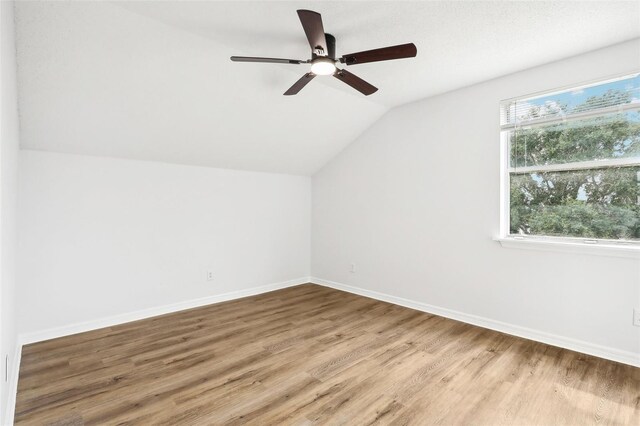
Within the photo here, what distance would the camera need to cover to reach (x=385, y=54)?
2236mm

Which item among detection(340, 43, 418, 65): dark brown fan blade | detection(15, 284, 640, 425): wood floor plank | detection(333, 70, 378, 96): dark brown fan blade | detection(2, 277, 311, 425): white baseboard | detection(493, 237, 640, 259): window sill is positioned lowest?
detection(15, 284, 640, 425): wood floor plank

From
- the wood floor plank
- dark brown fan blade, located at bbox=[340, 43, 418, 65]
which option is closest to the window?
the wood floor plank

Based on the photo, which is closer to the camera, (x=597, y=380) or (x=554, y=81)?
(x=597, y=380)

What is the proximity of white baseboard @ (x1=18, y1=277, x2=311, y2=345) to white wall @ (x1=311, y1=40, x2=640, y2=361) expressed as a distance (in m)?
1.25

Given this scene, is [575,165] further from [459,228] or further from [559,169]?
[459,228]

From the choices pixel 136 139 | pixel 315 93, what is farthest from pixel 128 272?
pixel 315 93

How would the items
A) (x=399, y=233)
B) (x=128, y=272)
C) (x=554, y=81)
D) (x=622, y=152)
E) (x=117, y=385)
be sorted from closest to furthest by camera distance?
1. (x=117, y=385)
2. (x=622, y=152)
3. (x=554, y=81)
4. (x=128, y=272)
5. (x=399, y=233)

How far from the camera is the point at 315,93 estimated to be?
3.64 meters

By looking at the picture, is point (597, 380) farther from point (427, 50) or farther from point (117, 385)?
point (117, 385)

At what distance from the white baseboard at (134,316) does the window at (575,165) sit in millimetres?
3343

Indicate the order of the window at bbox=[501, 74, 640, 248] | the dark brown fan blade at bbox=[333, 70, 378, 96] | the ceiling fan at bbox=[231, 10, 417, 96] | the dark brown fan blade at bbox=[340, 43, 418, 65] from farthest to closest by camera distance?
the window at bbox=[501, 74, 640, 248], the dark brown fan blade at bbox=[333, 70, 378, 96], the dark brown fan blade at bbox=[340, 43, 418, 65], the ceiling fan at bbox=[231, 10, 417, 96]

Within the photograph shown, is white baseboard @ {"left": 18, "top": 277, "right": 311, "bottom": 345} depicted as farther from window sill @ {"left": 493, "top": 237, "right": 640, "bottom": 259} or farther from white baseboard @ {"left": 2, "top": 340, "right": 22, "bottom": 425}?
window sill @ {"left": 493, "top": 237, "right": 640, "bottom": 259}

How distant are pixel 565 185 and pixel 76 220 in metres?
4.83

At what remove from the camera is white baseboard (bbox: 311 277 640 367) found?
108 inches
